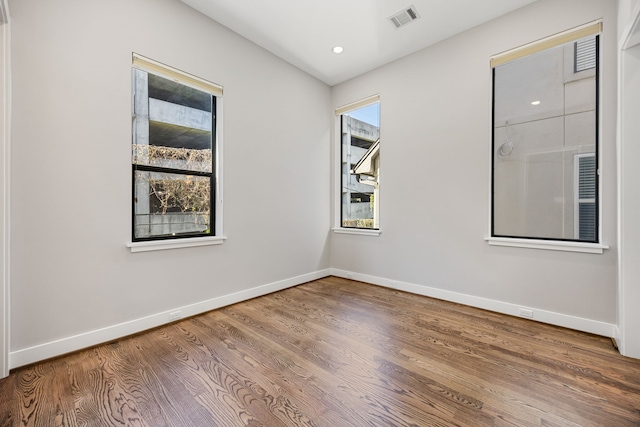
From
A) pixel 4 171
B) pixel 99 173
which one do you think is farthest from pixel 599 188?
pixel 4 171

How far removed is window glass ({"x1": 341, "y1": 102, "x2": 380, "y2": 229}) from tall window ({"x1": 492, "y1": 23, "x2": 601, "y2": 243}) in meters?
1.52

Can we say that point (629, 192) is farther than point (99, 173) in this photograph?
No

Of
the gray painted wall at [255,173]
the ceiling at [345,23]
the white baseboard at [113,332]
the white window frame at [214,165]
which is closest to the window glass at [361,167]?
the gray painted wall at [255,173]

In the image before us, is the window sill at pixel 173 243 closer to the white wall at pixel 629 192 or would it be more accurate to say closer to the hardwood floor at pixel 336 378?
the hardwood floor at pixel 336 378

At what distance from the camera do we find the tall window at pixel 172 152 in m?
2.50

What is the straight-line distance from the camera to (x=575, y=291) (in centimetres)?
250

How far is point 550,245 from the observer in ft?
8.54

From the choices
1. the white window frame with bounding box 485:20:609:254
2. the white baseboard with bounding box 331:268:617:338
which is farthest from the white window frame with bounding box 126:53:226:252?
the white window frame with bounding box 485:20:609:254

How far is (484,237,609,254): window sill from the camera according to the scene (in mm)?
2395

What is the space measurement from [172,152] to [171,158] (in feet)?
0.21

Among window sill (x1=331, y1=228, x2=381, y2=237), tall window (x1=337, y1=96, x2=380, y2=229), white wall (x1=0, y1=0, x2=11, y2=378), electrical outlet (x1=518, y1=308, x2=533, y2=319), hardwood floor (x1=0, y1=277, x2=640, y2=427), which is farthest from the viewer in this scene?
tall window (x1=337, y1=96, x2=380, y2=229)

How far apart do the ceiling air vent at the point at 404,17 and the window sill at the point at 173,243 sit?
299cm

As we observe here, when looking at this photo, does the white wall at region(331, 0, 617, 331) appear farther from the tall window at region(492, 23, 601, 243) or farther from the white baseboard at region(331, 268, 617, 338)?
the tall window at region(492, 23, 601, 243)

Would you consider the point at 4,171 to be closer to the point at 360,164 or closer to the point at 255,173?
the point at 255,173
